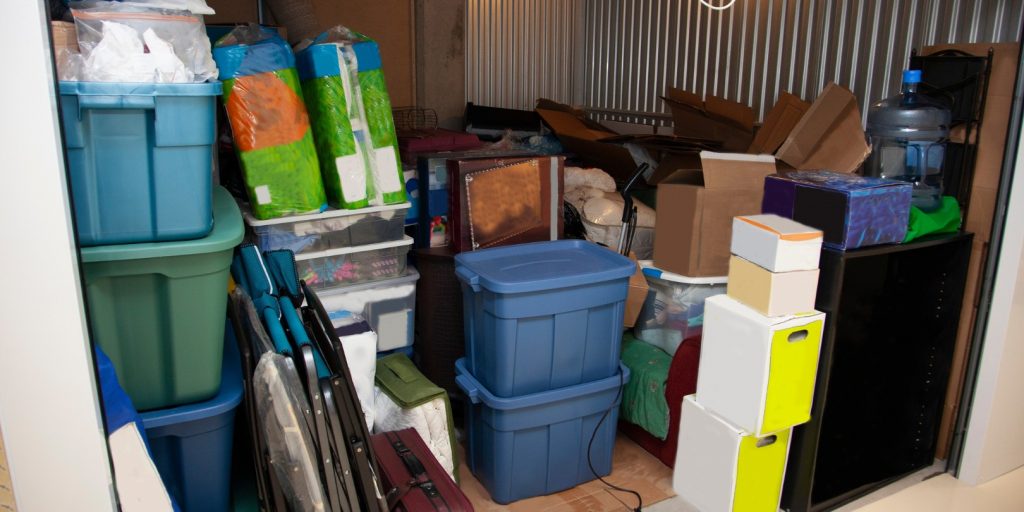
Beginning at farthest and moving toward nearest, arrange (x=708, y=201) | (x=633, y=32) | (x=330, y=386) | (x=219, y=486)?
1. (x=633, y=32)
2. (x=708, y=201)
3. (x=219, y=486)
4. (x=330, y=386)

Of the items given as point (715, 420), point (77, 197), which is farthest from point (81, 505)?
point (715, 420)

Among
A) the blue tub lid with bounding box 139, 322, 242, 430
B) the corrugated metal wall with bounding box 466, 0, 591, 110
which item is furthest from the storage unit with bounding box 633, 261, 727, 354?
the corrugated metal wall with bounding box 466, 0, 591, 110

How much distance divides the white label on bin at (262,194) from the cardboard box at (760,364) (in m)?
1.52

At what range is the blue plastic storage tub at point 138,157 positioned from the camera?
152 cm

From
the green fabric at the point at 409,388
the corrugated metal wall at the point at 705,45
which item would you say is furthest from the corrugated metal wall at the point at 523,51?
the green fabric at the point at 409,388

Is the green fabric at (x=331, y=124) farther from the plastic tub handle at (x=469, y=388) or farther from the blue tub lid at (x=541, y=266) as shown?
the plastic tub handle at (x=469, y=388)

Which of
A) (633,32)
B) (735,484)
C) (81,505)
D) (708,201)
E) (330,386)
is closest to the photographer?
(81,505)

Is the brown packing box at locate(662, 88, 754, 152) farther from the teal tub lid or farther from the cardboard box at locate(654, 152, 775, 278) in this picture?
the teal tub lid

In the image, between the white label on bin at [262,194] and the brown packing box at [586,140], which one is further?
the brown packing box at [586,140]

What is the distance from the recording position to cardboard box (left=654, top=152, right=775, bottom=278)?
2629mm

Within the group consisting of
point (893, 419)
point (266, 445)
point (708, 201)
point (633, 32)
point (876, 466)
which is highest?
point (633, 32)

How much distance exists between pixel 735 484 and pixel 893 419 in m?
0.74

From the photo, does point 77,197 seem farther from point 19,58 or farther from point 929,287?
point 929,287

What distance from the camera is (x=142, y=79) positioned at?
1555 mm
